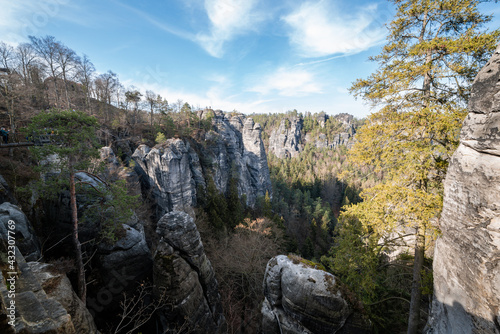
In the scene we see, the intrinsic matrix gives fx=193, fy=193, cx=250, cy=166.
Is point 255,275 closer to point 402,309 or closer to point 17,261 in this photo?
point 402,309

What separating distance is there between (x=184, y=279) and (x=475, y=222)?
9.32 meters

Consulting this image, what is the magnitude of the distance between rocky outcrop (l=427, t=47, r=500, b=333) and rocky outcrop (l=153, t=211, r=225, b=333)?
327 inches

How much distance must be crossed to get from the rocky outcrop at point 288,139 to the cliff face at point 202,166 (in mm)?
89076

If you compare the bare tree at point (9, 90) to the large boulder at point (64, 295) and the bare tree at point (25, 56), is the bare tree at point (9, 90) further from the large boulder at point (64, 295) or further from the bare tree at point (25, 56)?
the large boulder at point (64, 295)

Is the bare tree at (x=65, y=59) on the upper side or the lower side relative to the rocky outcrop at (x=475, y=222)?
upper

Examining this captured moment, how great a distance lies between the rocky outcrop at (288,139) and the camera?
141 meters

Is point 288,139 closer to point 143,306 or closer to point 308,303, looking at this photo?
point 143,306

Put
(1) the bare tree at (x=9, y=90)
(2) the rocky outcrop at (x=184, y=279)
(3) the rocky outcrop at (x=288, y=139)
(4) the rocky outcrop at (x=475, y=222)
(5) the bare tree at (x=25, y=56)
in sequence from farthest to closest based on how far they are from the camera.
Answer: (3) the rocky outcrop at (x=288, y=139), (5) the bare tree at (x=25, y=56), (1) the bare tree at (x=9, y=90), (2) the rocky outcrop at (x=184, y=279), (4) the rocky outcrop at (x=475, y=222)

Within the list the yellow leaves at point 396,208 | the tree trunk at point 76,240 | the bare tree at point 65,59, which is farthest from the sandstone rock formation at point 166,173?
the yellow leaves at point 396,208

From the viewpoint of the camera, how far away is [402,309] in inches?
301

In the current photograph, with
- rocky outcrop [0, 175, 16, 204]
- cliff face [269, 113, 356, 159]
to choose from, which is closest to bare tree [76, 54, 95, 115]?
rocky outcrop [0, 175, 16, 204]

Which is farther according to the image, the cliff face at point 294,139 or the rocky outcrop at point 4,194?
the cliff face at point 294,139

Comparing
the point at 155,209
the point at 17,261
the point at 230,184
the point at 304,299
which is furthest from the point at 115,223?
the point at 230,184

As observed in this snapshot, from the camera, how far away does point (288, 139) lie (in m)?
143
